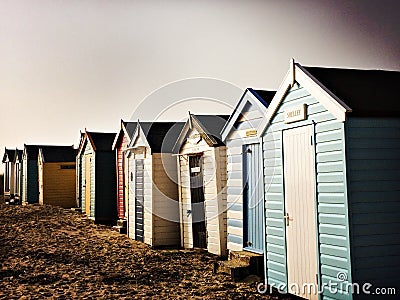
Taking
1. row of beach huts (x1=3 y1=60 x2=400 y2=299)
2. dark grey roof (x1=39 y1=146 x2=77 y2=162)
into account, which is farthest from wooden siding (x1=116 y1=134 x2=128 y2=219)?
dark grey roof (x1=39 y1=146 x2=77 y2=162)

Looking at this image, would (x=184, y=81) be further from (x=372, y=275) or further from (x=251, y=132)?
(x=372, y=275)

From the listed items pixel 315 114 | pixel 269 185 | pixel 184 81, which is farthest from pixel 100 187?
pixel 315 114

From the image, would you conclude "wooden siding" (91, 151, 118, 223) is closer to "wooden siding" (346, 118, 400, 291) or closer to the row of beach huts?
the row of beach huts

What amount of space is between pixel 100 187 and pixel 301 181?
571 inches

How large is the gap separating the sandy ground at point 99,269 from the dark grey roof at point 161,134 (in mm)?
3247

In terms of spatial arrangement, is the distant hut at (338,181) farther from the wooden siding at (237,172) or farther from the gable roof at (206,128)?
the gable roof at (206,128)

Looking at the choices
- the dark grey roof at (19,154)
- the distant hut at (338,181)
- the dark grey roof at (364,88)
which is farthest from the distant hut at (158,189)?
the dark grey roof at (19,154)

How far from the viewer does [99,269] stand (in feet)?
37.3

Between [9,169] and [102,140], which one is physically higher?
[102,140]

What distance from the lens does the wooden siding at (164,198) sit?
→ 15281 millimetres

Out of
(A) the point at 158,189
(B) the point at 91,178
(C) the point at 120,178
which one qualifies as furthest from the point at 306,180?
(B) the point at 91,178

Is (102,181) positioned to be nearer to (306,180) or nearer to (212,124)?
(212,124)

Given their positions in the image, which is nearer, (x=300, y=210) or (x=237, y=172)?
(x=300, y=210)

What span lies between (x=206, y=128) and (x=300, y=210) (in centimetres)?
620
